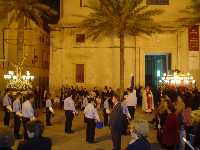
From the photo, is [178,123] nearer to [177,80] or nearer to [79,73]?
[177,80]

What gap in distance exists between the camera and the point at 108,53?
39.3 m

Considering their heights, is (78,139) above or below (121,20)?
below

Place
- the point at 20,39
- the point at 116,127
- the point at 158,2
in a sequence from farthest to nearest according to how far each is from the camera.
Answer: the point at 158,2 → the point at 20,39 → the point at 116,127

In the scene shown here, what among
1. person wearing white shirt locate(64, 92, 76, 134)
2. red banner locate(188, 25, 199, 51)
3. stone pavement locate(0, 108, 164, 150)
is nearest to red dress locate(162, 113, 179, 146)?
stone pavement locate(0, 108, 164, 150)

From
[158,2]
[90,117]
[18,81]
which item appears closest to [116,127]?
[90,117]

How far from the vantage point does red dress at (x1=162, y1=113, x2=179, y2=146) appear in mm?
12852

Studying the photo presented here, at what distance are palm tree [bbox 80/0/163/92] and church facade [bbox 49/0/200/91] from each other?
8.73ft

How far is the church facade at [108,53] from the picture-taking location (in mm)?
39094

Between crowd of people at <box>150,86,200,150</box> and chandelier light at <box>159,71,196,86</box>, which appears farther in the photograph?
chandelier light at <box>159,71,196,86</box>

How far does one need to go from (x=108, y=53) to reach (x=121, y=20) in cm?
595

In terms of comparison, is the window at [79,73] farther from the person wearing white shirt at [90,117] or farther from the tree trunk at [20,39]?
the person wearing white shirt at [90,117]

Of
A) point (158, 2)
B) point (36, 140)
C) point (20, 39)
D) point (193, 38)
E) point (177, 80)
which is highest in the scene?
point (158, 2)

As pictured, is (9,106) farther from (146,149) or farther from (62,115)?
(146,149)

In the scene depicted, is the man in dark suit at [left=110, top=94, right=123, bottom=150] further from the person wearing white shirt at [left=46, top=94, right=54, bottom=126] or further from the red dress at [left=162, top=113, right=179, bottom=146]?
the person wearing white shirt at [left=46, top=94, right=54, bottom=126]
